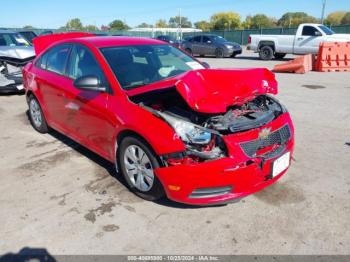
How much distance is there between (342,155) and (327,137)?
81 centimetres

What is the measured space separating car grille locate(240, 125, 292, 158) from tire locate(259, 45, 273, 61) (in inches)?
636

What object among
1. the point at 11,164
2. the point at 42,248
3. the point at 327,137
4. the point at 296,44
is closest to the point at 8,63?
the point at 11,164

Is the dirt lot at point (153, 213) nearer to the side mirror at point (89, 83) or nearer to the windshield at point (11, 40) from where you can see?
the side mirror at point (89, 83)

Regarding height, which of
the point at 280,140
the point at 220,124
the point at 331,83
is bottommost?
the point at 331,83

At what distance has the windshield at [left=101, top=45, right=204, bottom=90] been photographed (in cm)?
380

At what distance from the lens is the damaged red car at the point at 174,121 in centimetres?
299

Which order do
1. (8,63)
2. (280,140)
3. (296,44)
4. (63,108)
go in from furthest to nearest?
(296,44)
(8,63)
(63,108)
(280,140)

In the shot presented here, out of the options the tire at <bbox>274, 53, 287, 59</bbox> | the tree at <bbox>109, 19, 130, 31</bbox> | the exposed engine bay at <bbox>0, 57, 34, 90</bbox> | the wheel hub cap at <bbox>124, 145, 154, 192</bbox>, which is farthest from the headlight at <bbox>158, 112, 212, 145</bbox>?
the tree at <bbox>109, 19, 130, 31</bbox>

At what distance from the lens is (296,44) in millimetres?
17234

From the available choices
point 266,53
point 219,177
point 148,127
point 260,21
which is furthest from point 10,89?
point 260,21

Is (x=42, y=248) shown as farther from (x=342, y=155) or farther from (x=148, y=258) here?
(x=342, y=155)

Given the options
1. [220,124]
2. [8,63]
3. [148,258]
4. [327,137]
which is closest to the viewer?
[148,258]

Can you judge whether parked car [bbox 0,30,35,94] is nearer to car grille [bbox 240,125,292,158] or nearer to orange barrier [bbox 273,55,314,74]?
car grille [bbox 240,125,292,158]

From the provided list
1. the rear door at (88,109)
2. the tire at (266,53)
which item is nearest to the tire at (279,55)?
the tire at (266,53)
